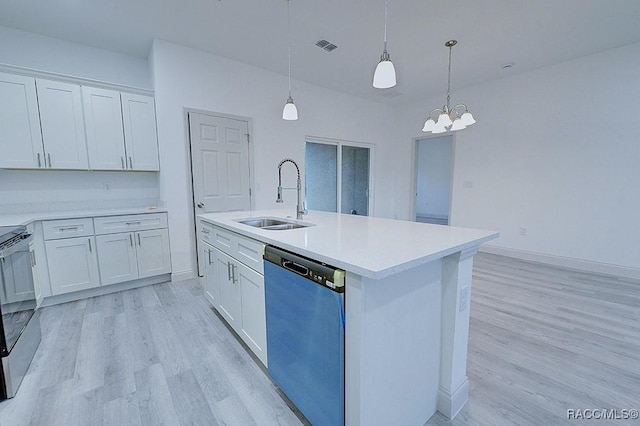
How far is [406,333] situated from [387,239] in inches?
18.2

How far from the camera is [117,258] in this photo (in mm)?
2969

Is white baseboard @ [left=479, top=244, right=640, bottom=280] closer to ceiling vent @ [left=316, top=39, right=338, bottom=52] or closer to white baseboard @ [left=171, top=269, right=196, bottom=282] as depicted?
ceiling vent @ [left=316, top=39, right=338, bottom=52]

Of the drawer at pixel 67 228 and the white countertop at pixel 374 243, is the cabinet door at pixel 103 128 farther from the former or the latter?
the white countertop at pixel 374 243

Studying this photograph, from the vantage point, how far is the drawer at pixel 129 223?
2859 millimetres

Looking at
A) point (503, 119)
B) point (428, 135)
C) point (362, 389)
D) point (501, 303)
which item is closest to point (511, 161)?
point (503, 119)

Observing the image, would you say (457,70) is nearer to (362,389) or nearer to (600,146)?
(600,146)

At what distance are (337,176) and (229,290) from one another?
365 cm

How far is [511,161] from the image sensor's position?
14.0 feet

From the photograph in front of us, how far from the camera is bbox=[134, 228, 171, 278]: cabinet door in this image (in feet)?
10.2

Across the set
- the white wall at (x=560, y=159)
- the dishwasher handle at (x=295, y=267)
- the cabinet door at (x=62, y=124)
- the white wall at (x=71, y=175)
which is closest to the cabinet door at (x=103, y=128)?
the cabinet door at (x=62, y=124)

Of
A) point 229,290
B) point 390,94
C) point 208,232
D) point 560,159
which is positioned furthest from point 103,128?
point 560,159

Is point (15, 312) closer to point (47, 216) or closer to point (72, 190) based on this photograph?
point (47, 216)

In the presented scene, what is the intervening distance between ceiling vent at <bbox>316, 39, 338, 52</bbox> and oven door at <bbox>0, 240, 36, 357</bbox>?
343cm

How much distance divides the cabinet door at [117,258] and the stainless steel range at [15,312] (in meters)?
0.82
